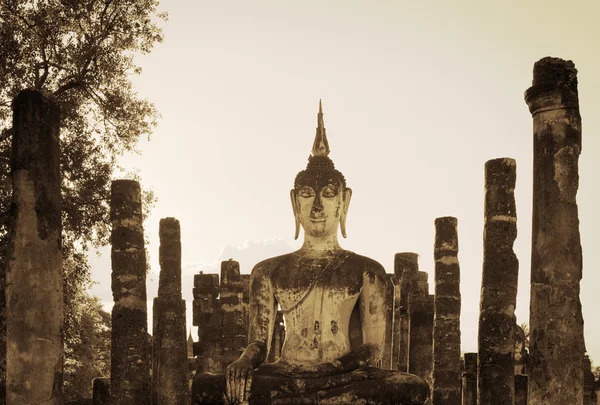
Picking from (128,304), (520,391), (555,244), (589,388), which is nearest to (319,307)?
(555,244)

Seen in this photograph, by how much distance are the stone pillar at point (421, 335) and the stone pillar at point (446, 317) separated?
19.1 inches

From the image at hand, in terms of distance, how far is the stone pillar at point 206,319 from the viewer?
25.0 meters

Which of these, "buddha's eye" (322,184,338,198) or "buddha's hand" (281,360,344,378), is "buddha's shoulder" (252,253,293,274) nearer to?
"buddha's eye" (322,184,338,198)

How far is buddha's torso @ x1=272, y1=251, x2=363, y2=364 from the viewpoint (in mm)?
9469

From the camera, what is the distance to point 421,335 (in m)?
20.2

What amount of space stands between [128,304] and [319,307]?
23.3 feet

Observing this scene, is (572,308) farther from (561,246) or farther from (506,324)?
(506,324)

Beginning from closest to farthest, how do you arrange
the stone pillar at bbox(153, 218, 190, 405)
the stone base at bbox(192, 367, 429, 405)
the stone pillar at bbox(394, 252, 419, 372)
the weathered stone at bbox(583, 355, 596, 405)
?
the stone base at bbox(192, 367, 429, 405), the stone pillar at bbox(153, 218, 190, 405), the weathered stone at bbox(583, 355, 596, 405), the stone pillar at bbox(394, 252, 419, 372)

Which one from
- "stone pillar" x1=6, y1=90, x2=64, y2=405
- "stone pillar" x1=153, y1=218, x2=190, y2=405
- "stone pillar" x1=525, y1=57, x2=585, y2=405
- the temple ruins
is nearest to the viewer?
the temple ruins

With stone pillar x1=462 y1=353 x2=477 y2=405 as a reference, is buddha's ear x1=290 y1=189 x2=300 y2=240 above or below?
above

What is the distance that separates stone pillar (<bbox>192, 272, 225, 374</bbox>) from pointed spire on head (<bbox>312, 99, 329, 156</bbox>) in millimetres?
15356

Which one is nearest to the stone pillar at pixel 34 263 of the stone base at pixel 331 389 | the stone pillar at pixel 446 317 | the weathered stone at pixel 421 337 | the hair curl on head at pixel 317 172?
the stone base at pixel 331 389

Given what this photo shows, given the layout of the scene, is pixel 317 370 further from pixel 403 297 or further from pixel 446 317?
pixel 403 297

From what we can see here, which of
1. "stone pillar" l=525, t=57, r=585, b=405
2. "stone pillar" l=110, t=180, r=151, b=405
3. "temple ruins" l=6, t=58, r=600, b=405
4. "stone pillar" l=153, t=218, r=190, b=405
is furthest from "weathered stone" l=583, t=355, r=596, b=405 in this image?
"stone pillar" l=525, t=57, r=585, b=405
